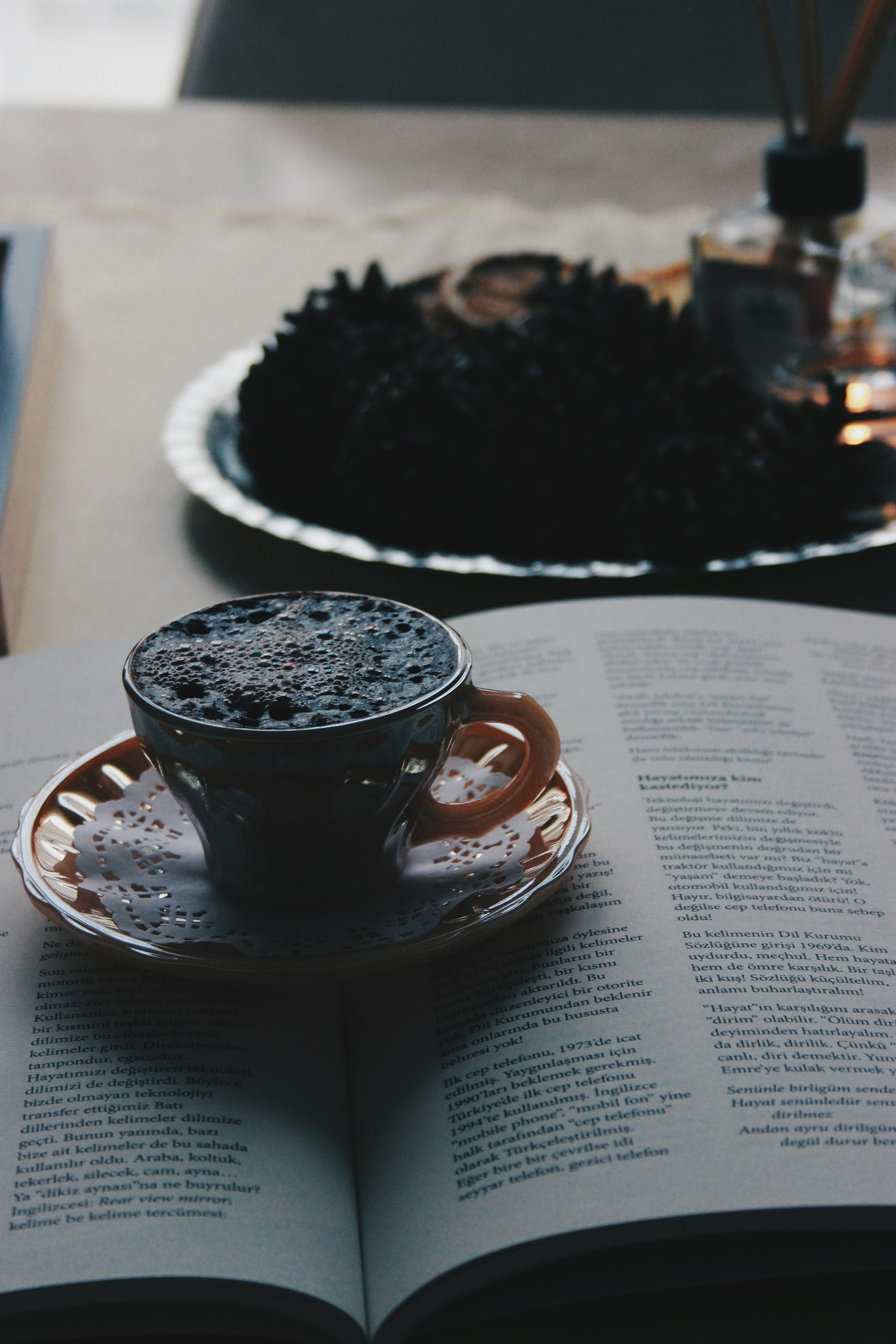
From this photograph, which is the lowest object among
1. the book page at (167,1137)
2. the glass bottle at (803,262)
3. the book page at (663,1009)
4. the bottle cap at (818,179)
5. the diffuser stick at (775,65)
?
the book page at (167,1137)

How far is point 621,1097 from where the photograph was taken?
32 centimetres

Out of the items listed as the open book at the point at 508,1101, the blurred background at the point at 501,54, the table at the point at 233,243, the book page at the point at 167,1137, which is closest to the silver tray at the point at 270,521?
the table at the point at 233,243

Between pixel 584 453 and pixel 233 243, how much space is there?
783mm

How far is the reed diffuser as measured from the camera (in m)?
0.74

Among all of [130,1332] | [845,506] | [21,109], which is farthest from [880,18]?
[21,109]

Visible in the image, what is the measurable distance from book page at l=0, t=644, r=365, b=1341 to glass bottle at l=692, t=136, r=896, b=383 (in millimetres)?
528

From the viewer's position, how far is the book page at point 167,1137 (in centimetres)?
29

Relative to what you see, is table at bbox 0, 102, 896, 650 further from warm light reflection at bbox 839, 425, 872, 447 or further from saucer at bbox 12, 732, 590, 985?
saucer at bbox 12, 732, 590, 985

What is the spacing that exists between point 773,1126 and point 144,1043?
0.17 m

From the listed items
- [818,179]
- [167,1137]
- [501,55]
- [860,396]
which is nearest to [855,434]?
[860,396]

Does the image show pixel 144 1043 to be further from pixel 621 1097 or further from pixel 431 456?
pixel 431 456

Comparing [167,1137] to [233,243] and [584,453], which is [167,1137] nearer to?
[584,453]

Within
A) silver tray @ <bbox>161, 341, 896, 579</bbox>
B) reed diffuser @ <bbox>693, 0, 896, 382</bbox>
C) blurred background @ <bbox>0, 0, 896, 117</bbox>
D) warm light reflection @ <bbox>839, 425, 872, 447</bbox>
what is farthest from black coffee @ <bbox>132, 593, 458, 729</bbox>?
blurred background @ <bbox>0, 0, 896, 117</bbox>

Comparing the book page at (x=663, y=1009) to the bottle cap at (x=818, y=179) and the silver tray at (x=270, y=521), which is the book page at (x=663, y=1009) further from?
the bottle cap at (x=818, y=179)
